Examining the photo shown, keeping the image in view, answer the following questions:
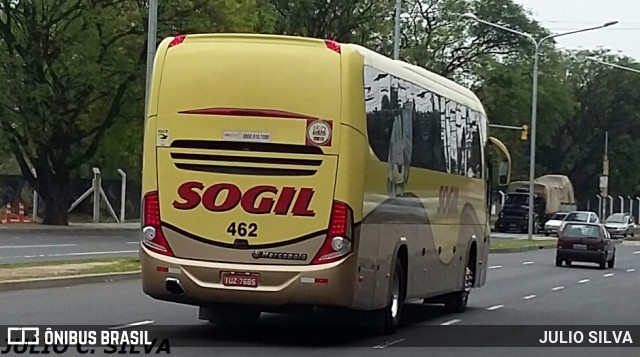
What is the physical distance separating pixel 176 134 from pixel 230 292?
1925mm

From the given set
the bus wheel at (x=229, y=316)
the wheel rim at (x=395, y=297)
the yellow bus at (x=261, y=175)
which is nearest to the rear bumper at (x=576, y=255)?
the bus wheel at (x=229, y=316)

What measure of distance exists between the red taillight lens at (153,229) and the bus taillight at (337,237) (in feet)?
5.67

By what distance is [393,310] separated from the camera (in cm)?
1686

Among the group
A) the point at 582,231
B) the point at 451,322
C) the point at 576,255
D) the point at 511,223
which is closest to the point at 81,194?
the point at 511,223

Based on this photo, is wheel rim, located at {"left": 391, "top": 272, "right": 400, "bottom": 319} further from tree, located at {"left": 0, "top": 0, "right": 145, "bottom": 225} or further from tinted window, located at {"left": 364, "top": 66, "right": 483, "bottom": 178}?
tree, located at {"left": 0, "top": 0, "right": 145, "bottom": 225}

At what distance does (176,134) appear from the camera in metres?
15.0

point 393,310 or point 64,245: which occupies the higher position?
point 393,310

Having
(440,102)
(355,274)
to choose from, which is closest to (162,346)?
(355,274)

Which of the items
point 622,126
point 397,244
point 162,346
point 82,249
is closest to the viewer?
point 162,346

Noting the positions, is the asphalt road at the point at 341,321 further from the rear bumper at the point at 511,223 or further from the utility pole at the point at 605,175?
the utility pole at the point at 605,175

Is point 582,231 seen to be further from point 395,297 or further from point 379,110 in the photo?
point 379,110

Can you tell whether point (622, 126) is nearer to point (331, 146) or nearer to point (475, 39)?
point (475, 39)

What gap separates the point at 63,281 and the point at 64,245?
Answer: 13880 mm

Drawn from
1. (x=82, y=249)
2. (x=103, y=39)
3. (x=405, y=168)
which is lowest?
(x=82, y=249)
